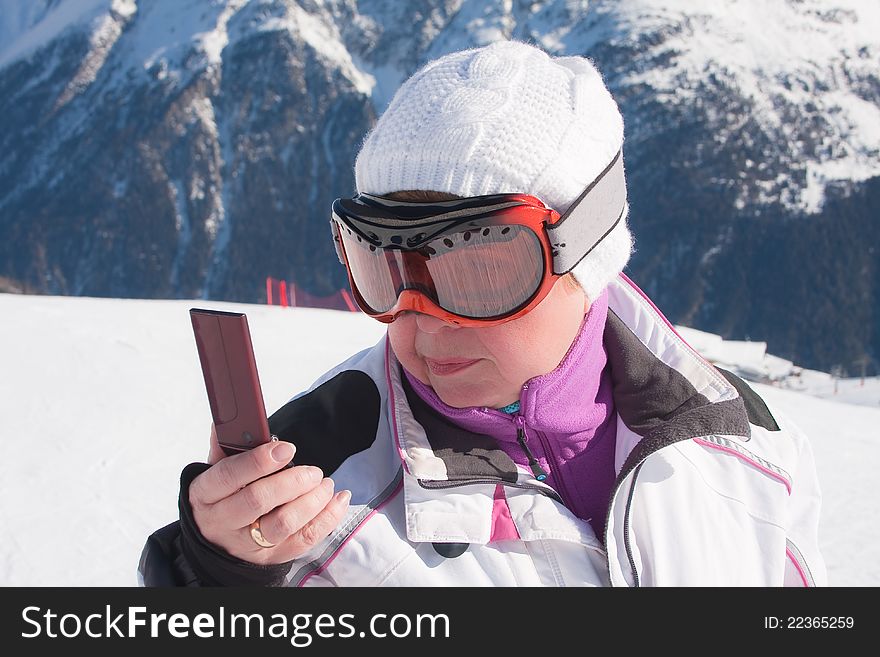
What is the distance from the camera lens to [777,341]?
99000 mm

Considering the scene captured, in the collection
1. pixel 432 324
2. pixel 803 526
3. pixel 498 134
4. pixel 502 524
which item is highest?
pixel 498 134

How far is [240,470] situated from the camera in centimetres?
115

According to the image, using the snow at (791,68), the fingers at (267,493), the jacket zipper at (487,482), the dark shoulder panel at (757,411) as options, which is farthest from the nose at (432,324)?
the snow at (791,68)

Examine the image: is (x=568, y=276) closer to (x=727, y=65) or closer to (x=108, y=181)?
(x=727, y=65)

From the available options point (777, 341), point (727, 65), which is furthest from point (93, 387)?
point (727, 65)

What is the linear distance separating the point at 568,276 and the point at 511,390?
222 mm

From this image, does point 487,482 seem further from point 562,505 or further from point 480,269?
point 480,269

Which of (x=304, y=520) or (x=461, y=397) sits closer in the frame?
(x=304, y=520)

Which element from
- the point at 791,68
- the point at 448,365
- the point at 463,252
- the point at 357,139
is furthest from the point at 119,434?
the point at 357,139

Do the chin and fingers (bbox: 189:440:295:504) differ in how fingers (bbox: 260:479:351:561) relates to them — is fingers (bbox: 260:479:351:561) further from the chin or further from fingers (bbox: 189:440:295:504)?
the chin

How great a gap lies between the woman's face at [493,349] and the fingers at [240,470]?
386 millimetres

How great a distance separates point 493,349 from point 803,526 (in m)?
0.69

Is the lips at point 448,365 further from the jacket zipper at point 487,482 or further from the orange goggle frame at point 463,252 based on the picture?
the jacket zipper at point 487,482

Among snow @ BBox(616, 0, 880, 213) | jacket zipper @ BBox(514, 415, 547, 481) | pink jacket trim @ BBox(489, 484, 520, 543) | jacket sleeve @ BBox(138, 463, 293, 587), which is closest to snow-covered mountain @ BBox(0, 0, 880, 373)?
snow @ BBox(616, 0, 880, 213)
